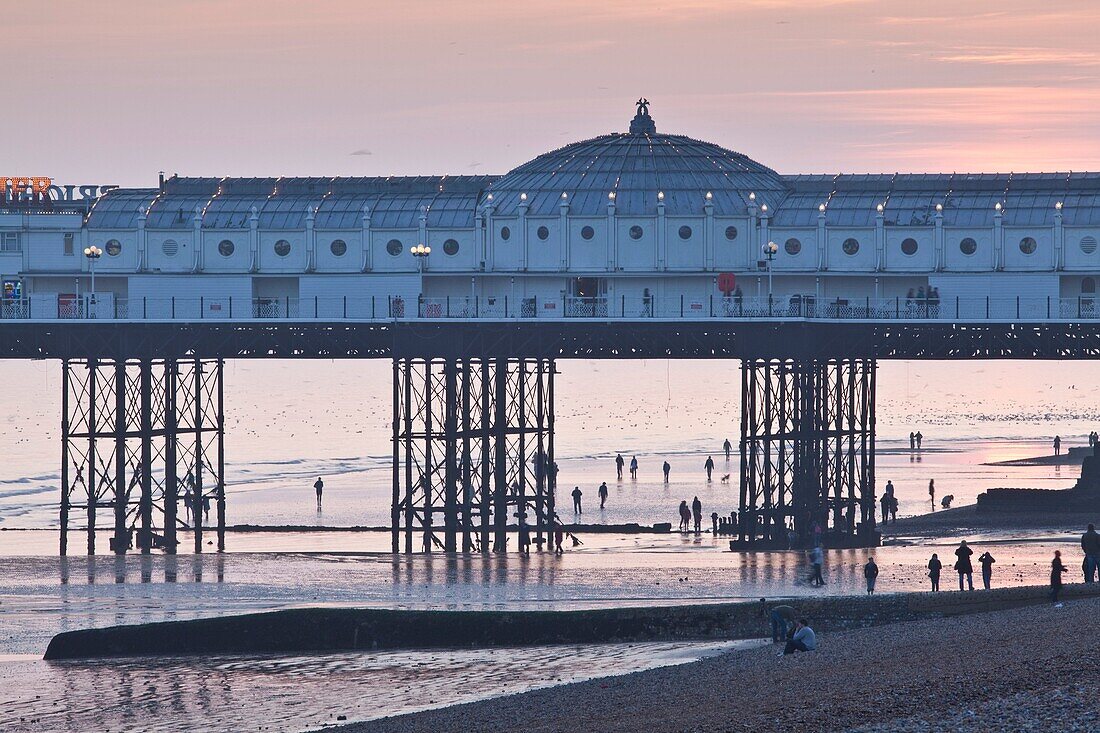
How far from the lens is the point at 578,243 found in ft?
227

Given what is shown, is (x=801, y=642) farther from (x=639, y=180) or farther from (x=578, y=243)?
(x=639, y=180)

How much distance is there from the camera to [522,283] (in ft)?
228

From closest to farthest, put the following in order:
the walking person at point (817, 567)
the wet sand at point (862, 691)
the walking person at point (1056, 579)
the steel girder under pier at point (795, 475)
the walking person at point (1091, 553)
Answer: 1. the wet sand at point (862, 691)
2. the walking person at point (1056, 579)
3. the walking person at point (1091, 553)
4. the walking person at point (817, 567)
5. the steel girder under pier at point (795, 475)

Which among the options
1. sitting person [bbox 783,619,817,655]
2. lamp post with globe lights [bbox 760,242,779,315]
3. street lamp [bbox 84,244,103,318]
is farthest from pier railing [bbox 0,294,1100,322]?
sitting person [bbox 783,619,817,655]

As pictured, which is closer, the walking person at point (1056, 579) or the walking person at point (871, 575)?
the walking person at point (1056, 579)

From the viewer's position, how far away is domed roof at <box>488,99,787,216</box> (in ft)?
229

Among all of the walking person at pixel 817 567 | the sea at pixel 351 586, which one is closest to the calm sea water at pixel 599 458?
the sea at pixel 351 586

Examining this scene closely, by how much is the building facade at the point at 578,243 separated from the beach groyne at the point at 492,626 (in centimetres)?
2315

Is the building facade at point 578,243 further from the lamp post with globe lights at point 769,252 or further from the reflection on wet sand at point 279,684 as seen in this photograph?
the reflection on wet sand at point 279,684

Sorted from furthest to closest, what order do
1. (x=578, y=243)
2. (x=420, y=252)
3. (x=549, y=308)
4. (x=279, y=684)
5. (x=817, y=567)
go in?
(x=578, y=243) < (x=549, y=308) < (x=420, y=252) < (x=817, y=567) < (x=279, y=684)

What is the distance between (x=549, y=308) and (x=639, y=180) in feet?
21.9

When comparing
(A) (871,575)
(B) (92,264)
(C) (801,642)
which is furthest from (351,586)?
(B) (92,264)

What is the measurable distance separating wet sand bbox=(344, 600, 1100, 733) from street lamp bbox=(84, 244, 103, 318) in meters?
34.7

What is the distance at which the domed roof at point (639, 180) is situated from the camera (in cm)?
6969
